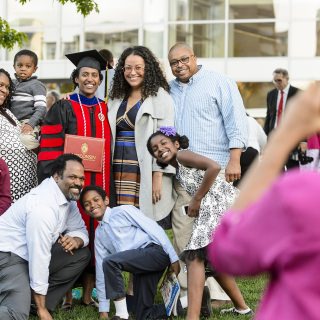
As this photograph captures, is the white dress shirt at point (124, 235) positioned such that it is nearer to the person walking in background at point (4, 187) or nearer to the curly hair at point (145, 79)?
the person walking in background at point (4, 187)

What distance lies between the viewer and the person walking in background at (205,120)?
273 inches

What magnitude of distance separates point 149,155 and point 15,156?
1.14 meters

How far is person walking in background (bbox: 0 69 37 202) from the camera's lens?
24.7ft

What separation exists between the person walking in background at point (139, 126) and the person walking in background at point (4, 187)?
2.63 ft

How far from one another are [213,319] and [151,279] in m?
0.52

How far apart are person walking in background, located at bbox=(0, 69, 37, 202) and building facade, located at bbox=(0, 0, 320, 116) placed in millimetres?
16200

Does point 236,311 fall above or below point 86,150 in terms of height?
below

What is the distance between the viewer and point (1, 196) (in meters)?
7.25

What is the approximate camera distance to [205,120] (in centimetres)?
702

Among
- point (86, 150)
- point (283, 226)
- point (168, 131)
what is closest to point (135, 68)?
point (86, 150)

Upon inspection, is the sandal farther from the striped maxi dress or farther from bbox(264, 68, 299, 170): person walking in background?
bbox(264, 68, 299, 170): person walking in background

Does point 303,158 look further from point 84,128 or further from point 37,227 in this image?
point 37,227

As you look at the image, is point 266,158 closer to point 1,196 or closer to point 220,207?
point 220,207

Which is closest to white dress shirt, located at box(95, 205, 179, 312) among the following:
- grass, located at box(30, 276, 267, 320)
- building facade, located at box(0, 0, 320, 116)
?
grass, located at box(30, 276, 267, 320)
